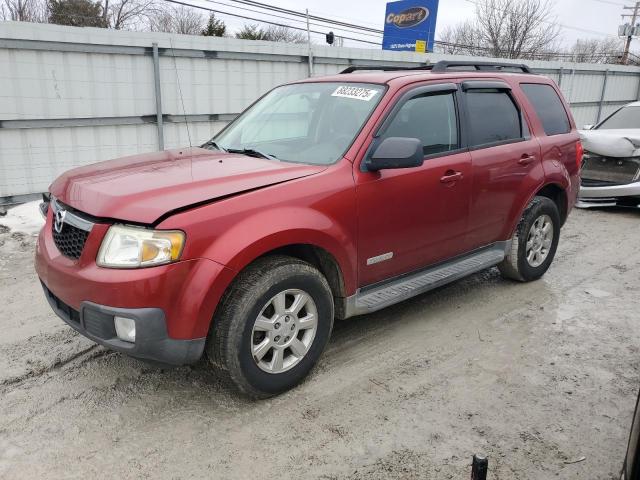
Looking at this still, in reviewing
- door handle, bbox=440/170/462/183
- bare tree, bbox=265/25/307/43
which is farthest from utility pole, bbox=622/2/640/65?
door handle, bbox=440/170/462/183

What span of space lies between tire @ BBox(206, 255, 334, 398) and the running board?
0.32 m

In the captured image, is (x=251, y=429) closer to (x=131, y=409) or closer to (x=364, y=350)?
(x=131, y=409)

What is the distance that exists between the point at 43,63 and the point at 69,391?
18.6ft

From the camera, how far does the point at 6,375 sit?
345 centimetres

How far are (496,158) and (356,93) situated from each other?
1319 millimetres

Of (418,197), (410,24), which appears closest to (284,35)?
(410,24)

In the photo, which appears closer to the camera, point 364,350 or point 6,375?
point 6,375

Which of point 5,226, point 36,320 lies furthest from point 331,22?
point 36,320

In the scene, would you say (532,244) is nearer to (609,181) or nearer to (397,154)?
(397,154)

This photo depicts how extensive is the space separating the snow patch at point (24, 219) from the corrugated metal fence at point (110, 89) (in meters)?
0.29

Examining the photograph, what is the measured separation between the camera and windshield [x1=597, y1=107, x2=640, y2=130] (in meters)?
9.05

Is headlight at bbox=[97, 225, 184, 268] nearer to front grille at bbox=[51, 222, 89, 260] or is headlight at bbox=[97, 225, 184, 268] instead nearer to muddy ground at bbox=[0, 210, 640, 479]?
front grille at bbox=[51, 222, 89, 260]

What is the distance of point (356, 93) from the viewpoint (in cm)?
387

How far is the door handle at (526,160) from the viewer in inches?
181
